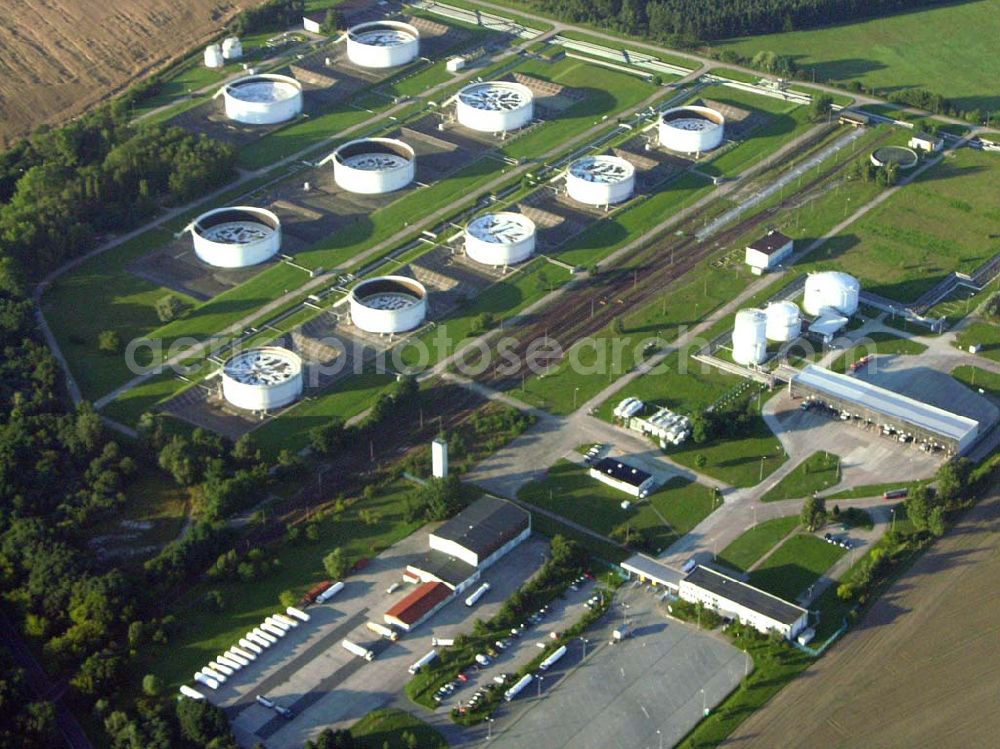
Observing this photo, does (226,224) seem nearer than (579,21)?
Yes

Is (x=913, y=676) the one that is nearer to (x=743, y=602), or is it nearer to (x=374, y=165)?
(x=743, y=602)

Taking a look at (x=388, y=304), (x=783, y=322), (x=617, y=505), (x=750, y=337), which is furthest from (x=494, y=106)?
(x=617, y=505)

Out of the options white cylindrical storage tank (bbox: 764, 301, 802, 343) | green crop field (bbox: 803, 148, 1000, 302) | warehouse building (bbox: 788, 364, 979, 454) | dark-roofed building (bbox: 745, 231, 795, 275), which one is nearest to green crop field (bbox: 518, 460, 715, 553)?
warehouse building (bbox: 788, 364, 979, 454)

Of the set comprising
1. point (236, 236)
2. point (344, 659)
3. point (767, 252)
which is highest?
point (767, 252)

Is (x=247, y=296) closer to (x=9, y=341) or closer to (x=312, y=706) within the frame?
(x=9, y=341)

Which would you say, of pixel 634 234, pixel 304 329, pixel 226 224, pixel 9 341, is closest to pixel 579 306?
pixel 634 234

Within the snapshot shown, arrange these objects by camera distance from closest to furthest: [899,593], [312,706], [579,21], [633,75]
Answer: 1. [312,706]
2. [899,593]
3. [633,75]
4. [579,21]
